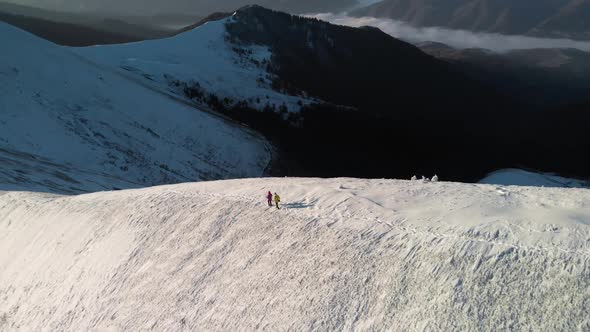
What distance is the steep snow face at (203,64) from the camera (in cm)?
7912

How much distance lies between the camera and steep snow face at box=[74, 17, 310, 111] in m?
79.1

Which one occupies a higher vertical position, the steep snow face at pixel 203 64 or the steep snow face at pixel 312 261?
the steep snow face at pixel 203 64

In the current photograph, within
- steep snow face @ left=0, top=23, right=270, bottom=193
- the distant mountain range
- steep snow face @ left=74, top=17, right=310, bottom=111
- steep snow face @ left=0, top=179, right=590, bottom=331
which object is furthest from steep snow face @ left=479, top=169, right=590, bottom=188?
steep snow face @ left=0, top=179, right=590, bottom=331

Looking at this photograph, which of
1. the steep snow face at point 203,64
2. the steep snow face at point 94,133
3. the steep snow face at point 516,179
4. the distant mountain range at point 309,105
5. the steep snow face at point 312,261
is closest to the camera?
the steep snow face at point 312,261

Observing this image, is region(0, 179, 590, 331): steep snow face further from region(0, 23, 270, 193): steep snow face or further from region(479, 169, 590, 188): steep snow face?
region(479, 169, 590, 188): steep snow face

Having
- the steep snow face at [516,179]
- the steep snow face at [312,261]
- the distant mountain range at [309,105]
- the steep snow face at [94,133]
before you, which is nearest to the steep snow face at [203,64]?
the distant mountain range at [309,105]

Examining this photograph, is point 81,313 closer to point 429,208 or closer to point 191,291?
point 191,291

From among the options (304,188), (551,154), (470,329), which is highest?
(304,188)

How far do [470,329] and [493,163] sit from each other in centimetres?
8799

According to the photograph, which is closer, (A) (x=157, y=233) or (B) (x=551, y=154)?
(A) (x=157, y=233)

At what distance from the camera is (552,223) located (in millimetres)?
13266

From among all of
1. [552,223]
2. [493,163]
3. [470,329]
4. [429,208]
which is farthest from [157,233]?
[493,163]

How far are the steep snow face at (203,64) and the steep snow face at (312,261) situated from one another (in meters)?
58.9

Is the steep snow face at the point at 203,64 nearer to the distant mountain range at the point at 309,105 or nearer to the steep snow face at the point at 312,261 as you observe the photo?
the distant mountain range at the point at 309,105
